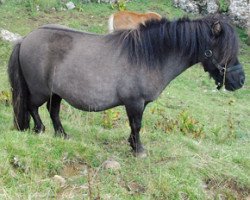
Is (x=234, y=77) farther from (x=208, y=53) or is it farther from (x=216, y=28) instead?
(x=216, y=28)

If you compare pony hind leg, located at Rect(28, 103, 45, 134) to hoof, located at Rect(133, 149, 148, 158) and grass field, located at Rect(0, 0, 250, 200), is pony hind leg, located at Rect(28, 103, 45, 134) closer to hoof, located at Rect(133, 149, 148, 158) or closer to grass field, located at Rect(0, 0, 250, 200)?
grass field, located at Rect(0, 0, 250, 200)

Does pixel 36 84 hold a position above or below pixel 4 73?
above

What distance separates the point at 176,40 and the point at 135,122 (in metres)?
1.03

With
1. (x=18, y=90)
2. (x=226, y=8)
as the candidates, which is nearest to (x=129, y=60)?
(x=18, y=90)

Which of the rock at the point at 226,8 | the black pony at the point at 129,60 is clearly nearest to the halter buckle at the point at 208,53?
the black pony at the point at 129,60

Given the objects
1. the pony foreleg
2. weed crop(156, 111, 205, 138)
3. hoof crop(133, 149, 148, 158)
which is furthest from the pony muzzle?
weed crop(156, 111, 205, 138)

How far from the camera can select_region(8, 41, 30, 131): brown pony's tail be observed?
523 cm

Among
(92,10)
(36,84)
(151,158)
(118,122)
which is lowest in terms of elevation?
(92,10)

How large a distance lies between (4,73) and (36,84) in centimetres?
418

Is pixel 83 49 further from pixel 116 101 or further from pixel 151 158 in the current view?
pixel 151 158

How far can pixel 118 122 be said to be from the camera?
7020mm

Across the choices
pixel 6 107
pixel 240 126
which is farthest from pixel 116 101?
pixel 240 126

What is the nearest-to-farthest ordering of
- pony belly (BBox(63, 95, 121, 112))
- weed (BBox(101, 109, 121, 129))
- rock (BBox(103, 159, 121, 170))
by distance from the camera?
rock (BBox(103, 159, 121, 170)) < pony belly (BBox(63, 95, 121, 112)) < weed (BBox(101, 109, 121, 129))

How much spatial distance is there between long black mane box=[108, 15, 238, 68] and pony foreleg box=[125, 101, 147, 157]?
473 mm
